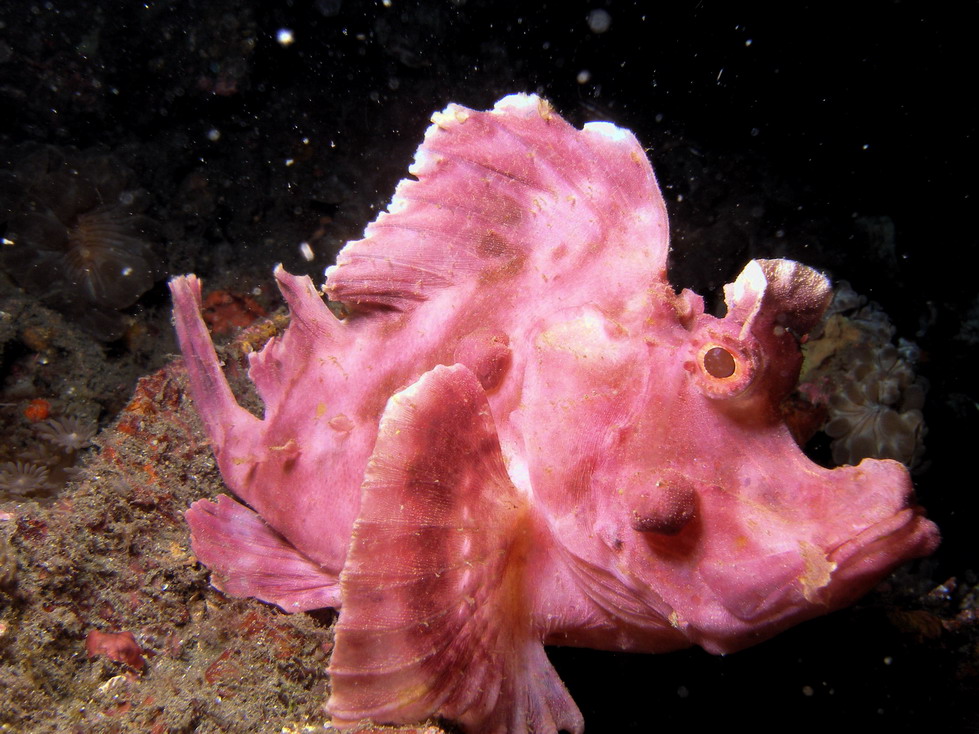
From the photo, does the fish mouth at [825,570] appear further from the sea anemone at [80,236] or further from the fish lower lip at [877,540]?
the sea anemone at [80,236]

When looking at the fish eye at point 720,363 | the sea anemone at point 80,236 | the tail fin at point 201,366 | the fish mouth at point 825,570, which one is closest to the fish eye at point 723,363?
the fish eye at point 720,363

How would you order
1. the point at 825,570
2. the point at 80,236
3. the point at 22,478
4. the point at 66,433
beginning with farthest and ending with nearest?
the point at 80,236 < the point at 66,433 < the point at 22,478 < the point at 825,570

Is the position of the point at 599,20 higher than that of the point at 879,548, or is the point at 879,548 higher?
the point at 599,20

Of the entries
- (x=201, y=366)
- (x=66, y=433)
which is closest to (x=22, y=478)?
(x=66, y=433)

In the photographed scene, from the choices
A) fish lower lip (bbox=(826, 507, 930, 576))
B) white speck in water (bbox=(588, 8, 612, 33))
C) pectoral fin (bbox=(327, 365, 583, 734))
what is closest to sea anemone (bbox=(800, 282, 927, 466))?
white speck in water (bbox=(588, 8, 612, 33))

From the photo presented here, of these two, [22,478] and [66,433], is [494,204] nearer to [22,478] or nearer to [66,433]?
[22,478]

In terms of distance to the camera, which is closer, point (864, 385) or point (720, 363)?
point (720, 363)
